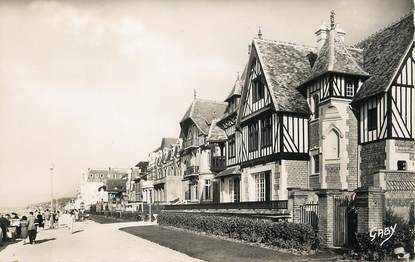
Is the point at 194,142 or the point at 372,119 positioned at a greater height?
the point at 372,119

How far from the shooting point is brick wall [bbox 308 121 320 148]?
2583cm

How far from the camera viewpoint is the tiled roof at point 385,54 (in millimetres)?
22453

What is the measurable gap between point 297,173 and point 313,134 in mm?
2490

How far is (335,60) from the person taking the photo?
81.8 feet

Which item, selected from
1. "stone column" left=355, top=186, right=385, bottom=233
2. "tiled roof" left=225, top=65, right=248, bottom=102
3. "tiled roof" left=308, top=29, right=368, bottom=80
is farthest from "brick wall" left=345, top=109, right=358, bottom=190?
"tiled roof" left=225, top=65, right=248, bottom=102

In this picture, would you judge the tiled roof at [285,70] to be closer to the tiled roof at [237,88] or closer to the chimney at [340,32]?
the chimney at [340,32]

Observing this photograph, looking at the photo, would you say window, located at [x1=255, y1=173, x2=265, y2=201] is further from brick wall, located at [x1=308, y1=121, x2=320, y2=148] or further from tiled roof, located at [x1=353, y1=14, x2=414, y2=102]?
tiled roof, located at [x1=353, y1=14, x2=414, y2=102]

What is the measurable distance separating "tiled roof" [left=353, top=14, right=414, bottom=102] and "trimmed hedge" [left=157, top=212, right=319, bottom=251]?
9.42 m

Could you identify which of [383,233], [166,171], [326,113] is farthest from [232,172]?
[166,171]

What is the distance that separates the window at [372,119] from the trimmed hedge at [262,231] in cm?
835

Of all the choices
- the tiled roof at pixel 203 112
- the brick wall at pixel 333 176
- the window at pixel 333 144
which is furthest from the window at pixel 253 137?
the tiled roof at pixel 203 112

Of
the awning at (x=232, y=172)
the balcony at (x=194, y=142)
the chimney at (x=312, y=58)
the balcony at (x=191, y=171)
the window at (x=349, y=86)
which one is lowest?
the balcony at (x=191, y=171)

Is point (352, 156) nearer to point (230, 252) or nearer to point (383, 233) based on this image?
point (230, 252)

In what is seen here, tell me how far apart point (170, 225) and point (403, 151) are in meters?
17.8
